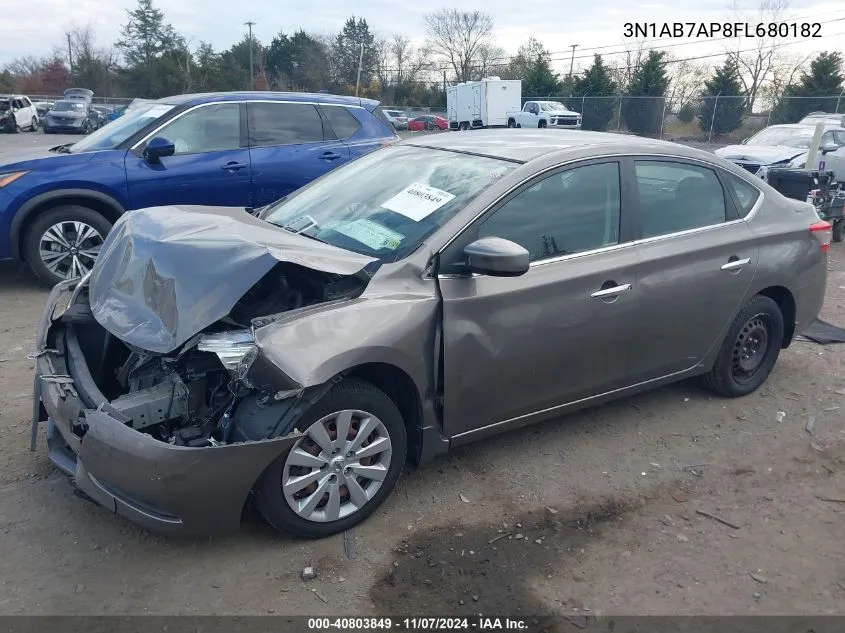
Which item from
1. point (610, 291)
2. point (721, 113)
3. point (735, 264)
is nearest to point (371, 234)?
point (610, 291)

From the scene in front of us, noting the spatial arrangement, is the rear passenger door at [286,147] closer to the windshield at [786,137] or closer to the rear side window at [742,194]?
the rear side window at [742,194]

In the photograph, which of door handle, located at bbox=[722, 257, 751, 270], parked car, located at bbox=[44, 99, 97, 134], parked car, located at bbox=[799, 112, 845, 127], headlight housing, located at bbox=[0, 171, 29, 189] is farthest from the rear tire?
parked car, located at bbox=[44, 99, 97, 134]

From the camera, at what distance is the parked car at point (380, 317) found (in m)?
2.91

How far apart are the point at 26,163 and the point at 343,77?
2445 inches

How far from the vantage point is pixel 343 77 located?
65188mm

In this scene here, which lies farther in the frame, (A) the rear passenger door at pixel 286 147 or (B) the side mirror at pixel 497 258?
(A) the rear passenger door at pixel 286 147

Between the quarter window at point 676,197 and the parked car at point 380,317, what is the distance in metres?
0.01

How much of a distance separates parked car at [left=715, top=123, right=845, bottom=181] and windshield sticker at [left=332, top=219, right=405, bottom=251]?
9808 mm

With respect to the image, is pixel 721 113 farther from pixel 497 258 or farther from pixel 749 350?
pixel 497 258

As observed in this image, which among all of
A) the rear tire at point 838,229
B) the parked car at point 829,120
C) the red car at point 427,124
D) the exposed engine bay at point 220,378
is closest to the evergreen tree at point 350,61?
the red car at point 427,124

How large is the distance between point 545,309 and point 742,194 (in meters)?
1.87

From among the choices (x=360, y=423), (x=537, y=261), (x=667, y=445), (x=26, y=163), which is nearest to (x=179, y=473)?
(x=360, y=423)

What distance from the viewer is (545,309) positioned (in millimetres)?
3604

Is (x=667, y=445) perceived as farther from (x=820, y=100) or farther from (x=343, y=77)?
(x=343, y=77)
